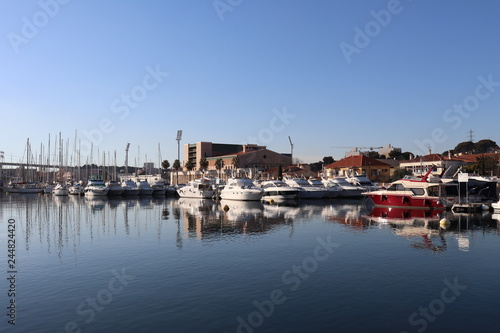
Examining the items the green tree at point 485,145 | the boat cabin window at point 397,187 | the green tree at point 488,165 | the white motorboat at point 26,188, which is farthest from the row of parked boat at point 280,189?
the green tree at point 485,145

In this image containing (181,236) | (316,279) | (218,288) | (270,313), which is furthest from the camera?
(181,236)

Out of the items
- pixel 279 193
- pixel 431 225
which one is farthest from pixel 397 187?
pixel 279 193

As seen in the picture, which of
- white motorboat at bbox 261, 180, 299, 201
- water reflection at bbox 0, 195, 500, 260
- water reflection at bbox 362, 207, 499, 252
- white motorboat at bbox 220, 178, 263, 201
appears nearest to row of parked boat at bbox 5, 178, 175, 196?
white motorboat at bbox 220, 178, 263, 201

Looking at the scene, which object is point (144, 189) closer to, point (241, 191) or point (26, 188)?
point (241, 191)

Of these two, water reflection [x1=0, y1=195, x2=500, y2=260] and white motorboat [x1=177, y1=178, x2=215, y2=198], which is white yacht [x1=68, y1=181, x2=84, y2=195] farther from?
water reflection [x1=0, y1=195, x2=500, y2=260]

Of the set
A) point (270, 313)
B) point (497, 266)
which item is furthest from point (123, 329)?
point (497, 266)

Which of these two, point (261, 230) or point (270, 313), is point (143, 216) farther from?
point (270, 313)

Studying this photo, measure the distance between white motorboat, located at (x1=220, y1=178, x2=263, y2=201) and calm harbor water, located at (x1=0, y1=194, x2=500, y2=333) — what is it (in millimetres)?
38679

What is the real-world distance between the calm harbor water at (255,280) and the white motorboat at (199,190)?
51.3m

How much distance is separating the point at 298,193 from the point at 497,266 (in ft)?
184

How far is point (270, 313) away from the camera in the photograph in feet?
53.0

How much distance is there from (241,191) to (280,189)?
786cm

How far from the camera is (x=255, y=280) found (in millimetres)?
20734

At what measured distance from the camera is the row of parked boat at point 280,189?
76500 mm
